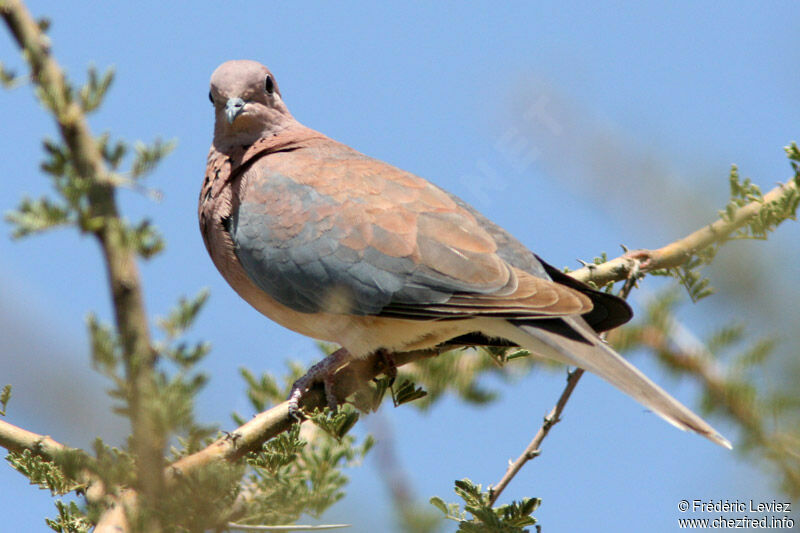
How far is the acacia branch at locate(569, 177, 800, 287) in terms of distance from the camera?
190 centimetres

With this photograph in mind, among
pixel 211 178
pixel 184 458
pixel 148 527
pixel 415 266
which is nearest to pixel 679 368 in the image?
pixel 184 458

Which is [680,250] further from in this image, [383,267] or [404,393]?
[383,267]

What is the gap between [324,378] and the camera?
3.74m

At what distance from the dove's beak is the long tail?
196 cm

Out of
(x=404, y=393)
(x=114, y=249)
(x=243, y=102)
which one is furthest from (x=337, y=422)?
(x=243, y=102)

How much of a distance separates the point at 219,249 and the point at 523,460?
7.47 ft

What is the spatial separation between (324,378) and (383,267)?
0.57 metres

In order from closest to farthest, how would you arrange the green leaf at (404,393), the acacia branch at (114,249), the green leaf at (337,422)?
the acacia branch at (114,249), the green leaf at (337,422), the green leaf at (404,393)

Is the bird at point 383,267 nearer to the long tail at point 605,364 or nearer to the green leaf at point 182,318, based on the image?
the long tail at point 605,364

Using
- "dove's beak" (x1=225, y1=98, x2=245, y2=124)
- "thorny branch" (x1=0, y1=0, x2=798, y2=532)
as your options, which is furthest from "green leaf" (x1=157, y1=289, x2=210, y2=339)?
"dove's beak" (x1=225, y1=98, x2=245, y2=124)

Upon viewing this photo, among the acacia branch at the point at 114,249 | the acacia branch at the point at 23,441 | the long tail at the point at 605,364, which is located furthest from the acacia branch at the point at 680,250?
the acacia branch at the point at 23,441

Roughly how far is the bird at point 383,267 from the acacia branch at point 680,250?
0.28 feet

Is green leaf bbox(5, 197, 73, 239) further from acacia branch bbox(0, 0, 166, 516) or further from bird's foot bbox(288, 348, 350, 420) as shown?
bird's foot bbox(288, 348, 350, 420)

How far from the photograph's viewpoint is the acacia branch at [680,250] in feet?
6.24
